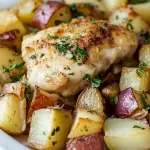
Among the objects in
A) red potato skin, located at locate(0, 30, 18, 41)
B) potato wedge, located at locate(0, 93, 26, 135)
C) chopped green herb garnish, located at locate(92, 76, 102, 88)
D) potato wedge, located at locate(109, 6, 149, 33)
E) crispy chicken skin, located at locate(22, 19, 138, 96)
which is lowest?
potato wedge, located at locate(0, 93, 26, 135)

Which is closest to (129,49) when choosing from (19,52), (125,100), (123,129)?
(125,100)

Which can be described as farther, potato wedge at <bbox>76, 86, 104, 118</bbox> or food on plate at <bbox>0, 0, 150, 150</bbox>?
potato wedge at <bbox>76, 86, 104, 118</bbox>

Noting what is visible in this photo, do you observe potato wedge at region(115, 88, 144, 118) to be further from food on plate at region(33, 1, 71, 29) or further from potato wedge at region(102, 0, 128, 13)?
potato wedge at region(102, 0, 128, 13)

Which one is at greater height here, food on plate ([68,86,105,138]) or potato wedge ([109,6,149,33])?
potato wedge ([109,6,149,33])

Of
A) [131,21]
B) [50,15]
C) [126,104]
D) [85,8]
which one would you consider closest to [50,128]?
[126,104]

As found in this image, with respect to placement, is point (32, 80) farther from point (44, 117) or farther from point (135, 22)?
point (135, 22)

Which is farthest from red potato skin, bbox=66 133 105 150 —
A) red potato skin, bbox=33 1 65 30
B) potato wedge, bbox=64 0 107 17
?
potato wedge, bbox=64 0 107 17

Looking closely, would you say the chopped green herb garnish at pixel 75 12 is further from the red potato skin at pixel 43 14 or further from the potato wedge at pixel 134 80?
the potato wedge at pixel 134 80
